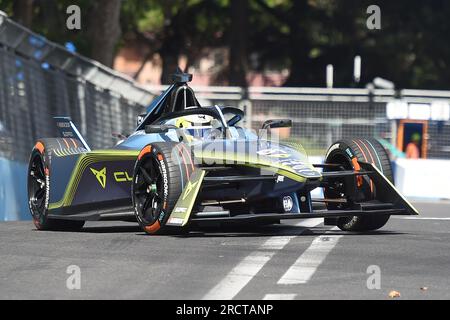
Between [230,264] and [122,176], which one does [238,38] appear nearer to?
[122,176]

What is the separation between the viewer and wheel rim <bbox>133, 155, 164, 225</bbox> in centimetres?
1118

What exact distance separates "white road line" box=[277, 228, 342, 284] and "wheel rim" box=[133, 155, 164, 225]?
1626 millimetres

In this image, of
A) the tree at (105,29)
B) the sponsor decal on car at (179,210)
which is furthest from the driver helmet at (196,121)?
the tree at (105,29)

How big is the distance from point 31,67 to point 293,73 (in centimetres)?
2628

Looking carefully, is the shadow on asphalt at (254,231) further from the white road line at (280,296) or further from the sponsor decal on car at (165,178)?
the white road line at (280,296)

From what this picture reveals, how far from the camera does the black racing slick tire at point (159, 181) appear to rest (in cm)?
1080

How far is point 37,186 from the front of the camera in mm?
13422

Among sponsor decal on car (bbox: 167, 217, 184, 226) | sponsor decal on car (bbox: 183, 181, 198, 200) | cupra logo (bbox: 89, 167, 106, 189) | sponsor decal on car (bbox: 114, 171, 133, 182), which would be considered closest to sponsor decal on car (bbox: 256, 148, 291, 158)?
sponsor decal on car (bbox: 183, 181, 198, 200)

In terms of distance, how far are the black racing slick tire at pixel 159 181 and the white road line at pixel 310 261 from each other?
1.39m

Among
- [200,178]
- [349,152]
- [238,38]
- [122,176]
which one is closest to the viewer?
[200,178]

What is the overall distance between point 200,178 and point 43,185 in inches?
127

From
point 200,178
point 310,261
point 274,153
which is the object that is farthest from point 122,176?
point 310,261
